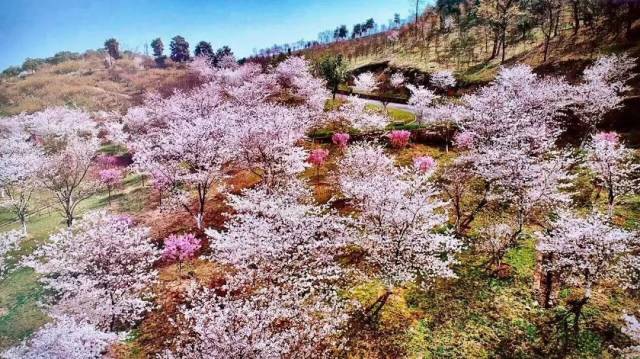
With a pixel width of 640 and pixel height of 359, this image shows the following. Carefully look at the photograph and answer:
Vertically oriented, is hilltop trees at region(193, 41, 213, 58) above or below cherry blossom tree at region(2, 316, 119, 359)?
above

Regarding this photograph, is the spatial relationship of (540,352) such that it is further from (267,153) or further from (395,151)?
(395,151)

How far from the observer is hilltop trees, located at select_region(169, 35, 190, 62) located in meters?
132

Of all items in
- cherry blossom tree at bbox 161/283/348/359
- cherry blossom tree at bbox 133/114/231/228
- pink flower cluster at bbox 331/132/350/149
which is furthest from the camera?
pink flower cluster at bbox 331/132/350/149

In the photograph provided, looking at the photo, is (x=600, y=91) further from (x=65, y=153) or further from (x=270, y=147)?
(x=65, y=153)

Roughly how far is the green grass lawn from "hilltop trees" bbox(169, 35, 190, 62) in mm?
99662

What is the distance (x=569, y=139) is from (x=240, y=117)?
33.6 m

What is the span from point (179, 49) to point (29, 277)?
11862 centimetres

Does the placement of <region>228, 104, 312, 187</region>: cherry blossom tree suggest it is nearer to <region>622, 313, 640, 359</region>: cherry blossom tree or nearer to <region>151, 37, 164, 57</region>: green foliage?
<region>622, 313, 640, 359</region>: cherry blossom tree

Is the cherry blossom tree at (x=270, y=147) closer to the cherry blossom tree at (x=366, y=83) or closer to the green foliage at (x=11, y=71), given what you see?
the cherry blossom tree at (x=366, y=83)

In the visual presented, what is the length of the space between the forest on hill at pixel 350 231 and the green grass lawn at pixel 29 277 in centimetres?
16

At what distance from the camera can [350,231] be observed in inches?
936


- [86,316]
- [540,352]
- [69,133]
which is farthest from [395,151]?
[69,133]

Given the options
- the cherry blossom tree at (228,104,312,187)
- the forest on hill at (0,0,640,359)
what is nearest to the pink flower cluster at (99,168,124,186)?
the forest on hill at (0,0,640,359)

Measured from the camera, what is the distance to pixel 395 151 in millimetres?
41500
